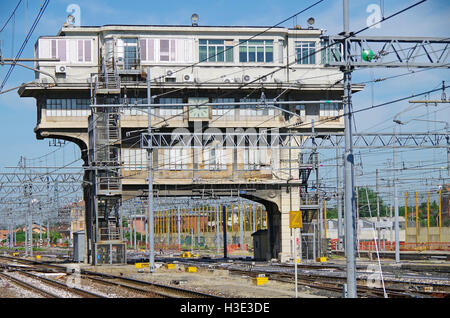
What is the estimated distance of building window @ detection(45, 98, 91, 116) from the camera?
179 ft

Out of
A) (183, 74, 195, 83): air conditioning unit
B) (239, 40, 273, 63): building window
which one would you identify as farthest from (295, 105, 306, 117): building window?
(183, 74, 195, 83): air conditioning unit

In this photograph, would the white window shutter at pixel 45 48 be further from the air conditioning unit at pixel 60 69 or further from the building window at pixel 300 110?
the building window at pixel 300 110

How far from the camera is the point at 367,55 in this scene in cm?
2480

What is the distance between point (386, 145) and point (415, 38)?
25130 mm

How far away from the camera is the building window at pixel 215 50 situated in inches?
2201

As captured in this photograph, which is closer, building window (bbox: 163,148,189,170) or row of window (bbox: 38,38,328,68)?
row of window (bbox: 38,38,328,68)

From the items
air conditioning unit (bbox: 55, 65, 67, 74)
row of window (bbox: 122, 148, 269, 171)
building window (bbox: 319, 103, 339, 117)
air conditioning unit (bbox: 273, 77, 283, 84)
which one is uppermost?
air conditioning unit (bbox: 55, 65, 67, 74)

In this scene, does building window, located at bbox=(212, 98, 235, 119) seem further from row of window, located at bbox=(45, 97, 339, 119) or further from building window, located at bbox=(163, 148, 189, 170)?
building window, located at bbox=(163, 148, 189, 170)

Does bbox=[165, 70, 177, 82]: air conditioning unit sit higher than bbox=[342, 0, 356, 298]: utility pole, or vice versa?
bbox=[165, 70, 177, 82]: air conditioning unit

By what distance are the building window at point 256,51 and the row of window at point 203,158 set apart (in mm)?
7214
